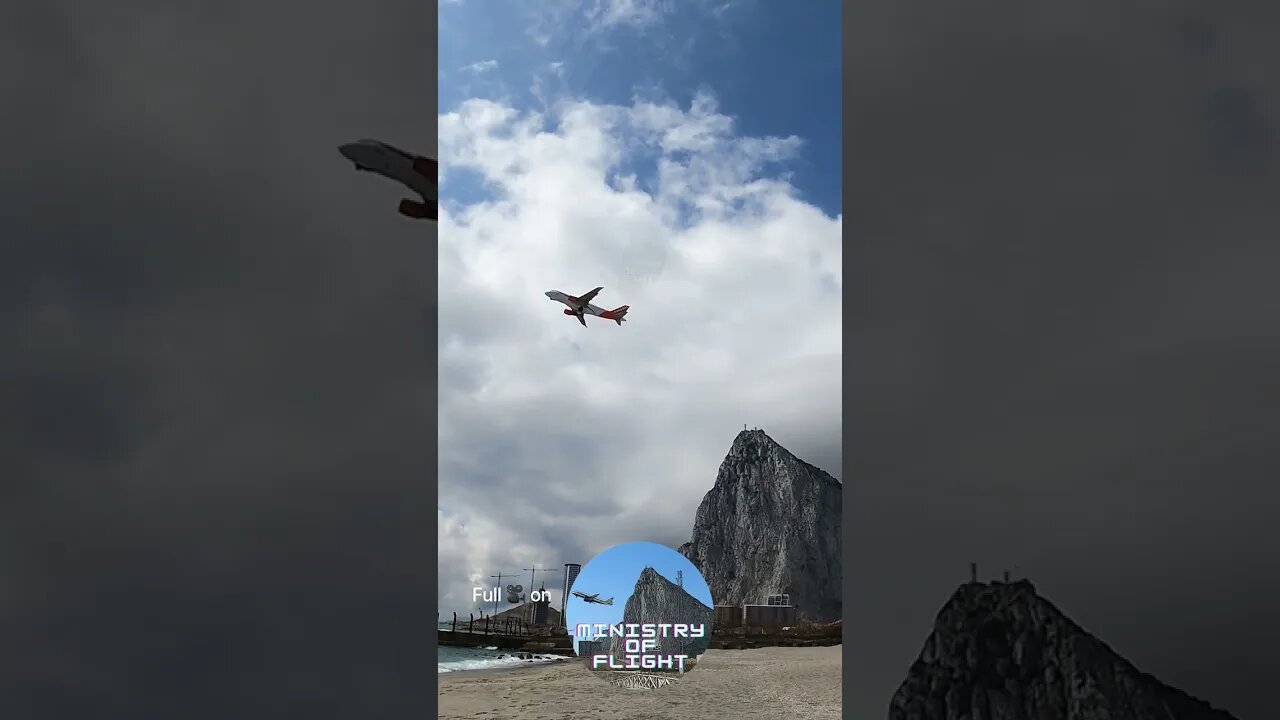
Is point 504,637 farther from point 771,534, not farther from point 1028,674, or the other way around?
point 1028,674

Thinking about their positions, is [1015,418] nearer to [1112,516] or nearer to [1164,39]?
[1112,516]

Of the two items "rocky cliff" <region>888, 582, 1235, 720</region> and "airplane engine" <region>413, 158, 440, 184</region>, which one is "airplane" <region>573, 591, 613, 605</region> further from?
"airplane engine" <region>413, 158, 440, 184</region>

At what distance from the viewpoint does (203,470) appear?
22.6 feet

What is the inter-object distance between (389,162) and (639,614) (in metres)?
5.62

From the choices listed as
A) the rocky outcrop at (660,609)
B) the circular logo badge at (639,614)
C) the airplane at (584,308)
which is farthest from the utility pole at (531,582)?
the airplane at (584,308)

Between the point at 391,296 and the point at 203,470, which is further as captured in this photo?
the point at 391,296

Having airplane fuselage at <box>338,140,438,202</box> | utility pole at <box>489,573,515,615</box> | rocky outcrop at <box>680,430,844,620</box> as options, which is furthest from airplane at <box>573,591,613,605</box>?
airplane fuselage at <box>338,140,438,202</box>

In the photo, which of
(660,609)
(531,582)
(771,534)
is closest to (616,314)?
(531,582)

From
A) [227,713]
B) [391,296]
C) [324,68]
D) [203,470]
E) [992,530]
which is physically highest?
[324,68]

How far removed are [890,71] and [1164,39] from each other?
2009mm

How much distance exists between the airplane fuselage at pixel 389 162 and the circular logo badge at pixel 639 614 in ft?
16.4

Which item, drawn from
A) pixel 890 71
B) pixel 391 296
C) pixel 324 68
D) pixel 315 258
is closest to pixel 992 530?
pixel 890 71

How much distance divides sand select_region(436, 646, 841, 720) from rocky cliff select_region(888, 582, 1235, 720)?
457 cm

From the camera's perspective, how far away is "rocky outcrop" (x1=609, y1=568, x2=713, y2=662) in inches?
427
